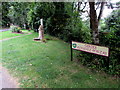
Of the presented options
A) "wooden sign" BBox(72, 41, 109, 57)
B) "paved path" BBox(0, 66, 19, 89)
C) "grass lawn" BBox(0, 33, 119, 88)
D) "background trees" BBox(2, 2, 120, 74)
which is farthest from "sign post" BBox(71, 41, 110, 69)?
"paved path" BBox(0, 66, 19, 89)

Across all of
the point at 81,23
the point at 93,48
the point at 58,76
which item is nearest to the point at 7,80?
the point at 58,76

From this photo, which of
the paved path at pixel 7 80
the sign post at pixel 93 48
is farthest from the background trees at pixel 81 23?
the paved path at pixel 7 80

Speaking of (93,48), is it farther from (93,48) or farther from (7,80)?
(7,80)

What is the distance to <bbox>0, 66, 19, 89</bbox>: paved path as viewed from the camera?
2.89 m

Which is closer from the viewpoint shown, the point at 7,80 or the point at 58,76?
the point at 7,80

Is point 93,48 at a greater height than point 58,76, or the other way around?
point 93,48

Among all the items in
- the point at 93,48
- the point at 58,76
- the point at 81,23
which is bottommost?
the point at 58,76

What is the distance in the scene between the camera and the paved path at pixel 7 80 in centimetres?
289

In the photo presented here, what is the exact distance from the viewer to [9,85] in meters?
2.91

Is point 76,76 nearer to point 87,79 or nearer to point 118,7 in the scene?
point 87,79

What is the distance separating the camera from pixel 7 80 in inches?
125

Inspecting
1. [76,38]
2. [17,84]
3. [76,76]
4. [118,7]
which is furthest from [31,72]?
[118,7]

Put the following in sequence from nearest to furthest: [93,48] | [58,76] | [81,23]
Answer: [58,76], [93,48], [81,23]

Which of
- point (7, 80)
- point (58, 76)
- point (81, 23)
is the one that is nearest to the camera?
point (7, 80)
